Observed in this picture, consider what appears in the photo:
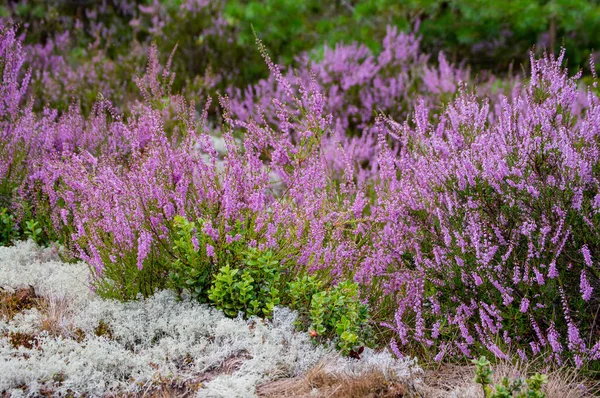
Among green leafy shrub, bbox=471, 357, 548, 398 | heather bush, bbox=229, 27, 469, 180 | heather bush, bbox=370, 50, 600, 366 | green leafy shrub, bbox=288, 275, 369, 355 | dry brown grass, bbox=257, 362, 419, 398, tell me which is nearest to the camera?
green leafy shrub, bbox=471, 357, 548, 398

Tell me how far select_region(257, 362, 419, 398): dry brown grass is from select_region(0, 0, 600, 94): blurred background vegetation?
5.20 m

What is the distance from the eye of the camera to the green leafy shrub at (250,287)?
9.94 ft

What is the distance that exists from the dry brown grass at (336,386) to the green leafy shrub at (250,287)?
1.24ft

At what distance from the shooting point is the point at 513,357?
282 cm

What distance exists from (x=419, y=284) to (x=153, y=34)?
6050mm

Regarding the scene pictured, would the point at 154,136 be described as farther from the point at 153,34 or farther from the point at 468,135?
the point at 153,34

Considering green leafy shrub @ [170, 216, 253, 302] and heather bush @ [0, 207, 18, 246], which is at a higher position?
heather bush @ [0, 207, 18, 246]

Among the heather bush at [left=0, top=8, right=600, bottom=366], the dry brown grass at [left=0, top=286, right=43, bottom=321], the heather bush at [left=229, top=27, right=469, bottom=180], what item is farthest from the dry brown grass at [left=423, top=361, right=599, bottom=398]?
the heather bush at [left=229, top=27, right=469, bottom=180]

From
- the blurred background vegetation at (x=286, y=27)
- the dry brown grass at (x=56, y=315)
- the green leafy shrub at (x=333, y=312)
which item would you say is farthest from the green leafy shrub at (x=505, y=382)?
the blurred background vegetation at (x=286, y=27)

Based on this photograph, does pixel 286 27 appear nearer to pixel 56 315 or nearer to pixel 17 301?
pixel 17 301

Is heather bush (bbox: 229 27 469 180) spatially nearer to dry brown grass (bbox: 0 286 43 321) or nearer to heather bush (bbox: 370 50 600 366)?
heather bush (bbox: 370 50 600 366)

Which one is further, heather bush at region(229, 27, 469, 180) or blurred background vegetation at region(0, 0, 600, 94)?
blurred background vegetation at region(0, 0, 600, 94)

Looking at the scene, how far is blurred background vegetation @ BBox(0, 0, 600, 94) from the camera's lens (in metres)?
8.23

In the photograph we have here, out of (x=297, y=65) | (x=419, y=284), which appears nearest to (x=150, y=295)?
(x=419, y=284)
